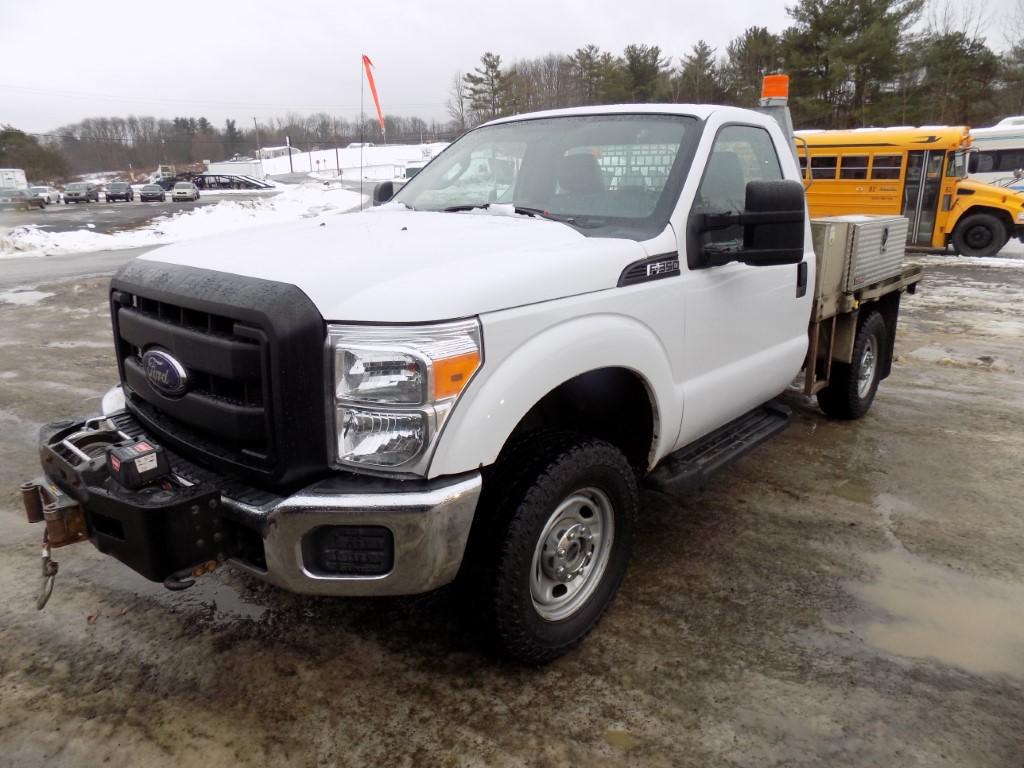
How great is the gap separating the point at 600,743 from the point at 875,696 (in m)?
1.03

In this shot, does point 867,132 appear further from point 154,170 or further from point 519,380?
point 154,170

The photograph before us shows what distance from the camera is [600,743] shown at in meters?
2.41

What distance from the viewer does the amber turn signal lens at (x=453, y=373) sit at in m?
2.13

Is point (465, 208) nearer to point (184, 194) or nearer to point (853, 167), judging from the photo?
point (853, 167)

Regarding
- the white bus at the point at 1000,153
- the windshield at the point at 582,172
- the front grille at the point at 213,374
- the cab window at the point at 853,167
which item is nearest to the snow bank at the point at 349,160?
the white bus at the point at 1000,153

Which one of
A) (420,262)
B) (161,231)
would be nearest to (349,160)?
(161,231)

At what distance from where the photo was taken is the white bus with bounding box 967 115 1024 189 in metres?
19.5

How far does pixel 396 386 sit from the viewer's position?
84.1 inches

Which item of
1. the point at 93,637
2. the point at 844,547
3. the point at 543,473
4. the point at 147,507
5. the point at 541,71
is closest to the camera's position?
the point at 147,507

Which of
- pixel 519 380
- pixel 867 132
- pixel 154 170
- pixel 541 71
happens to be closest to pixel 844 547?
pixel 519 380

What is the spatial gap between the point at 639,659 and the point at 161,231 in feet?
75.9

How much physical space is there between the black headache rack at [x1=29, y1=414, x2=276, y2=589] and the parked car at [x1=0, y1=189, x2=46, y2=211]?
41972 millimetres

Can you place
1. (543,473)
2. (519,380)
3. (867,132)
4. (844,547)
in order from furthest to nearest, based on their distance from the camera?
(867,132), (844,547), (543,473), (519,380)

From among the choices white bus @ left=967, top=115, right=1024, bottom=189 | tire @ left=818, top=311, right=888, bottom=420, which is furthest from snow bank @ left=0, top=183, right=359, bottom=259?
white bus @ left=967, top=115, right=1024, bottom=189
